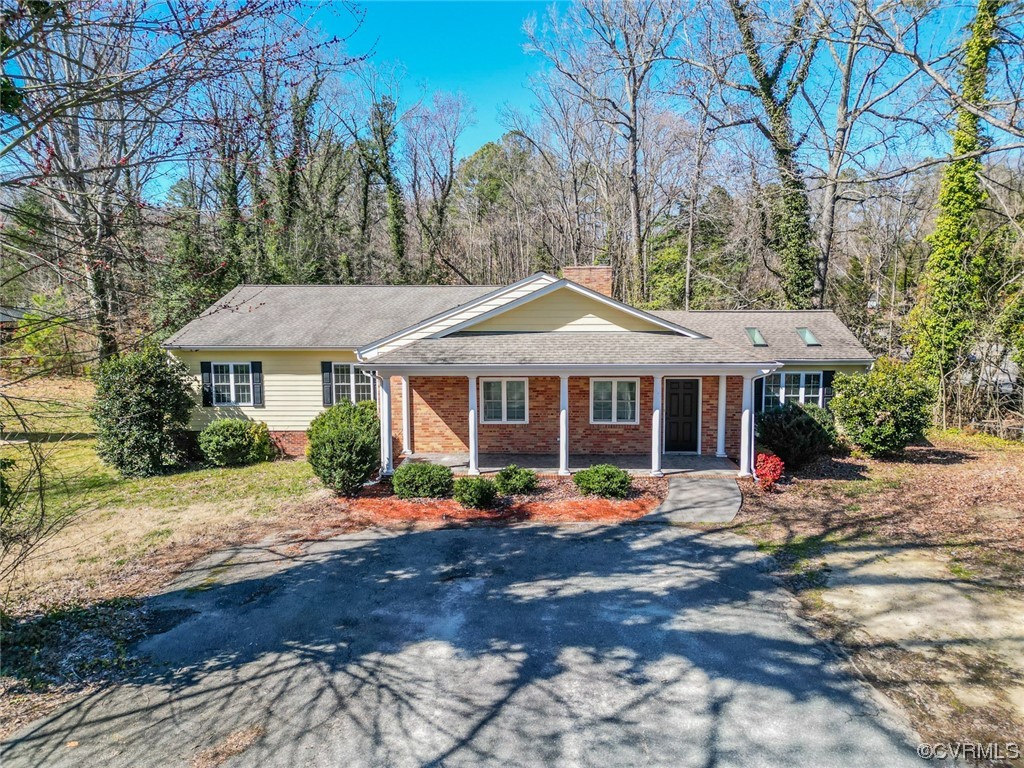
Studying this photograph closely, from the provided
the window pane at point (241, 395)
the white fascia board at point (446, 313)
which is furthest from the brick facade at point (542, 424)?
the window pane at point (241, 395)

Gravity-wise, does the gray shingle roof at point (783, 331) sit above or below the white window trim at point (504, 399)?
above

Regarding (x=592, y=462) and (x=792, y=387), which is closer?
(x=592, y=462)

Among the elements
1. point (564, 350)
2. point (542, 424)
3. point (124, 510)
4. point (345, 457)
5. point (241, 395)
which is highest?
point (564, 350)

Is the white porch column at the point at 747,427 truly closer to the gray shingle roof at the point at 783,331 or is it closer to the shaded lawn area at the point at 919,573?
the shaded lawn area at the point at 919,573

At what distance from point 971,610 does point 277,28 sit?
9938 mm

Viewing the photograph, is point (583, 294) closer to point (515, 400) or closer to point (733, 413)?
point (515, 400)

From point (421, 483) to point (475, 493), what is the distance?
143 centimetres

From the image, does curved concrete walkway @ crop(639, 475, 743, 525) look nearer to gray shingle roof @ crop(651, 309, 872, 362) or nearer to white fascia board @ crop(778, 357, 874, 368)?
gray shingle roof @ crop(651, 309, 872, 362)

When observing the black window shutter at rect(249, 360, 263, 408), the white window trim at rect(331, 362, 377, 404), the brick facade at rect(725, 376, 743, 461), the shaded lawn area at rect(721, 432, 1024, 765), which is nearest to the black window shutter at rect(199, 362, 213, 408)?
the black window shutter at rect(249, 360, 263, 408)

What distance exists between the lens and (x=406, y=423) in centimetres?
1498

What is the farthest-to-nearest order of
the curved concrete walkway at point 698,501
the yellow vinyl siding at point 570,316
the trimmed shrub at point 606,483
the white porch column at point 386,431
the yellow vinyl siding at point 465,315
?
the yellow vinyl siding at point 465,315 < the yellow vinyl siding at point 570,316 < the white porch column at point 386,431 < the trimmed shrub at point 606,483 < the curved concrete walkway at point 698,501

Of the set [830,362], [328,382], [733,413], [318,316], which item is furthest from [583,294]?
[318,316]

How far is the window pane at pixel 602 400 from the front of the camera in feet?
48.4

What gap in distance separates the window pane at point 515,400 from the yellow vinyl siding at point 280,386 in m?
5.34
